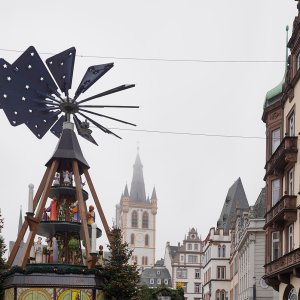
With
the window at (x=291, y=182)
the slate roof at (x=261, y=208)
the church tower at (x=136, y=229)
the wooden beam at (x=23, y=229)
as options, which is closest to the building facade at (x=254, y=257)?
the slate roof at (x=261, y=208)

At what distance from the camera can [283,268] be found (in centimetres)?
3347

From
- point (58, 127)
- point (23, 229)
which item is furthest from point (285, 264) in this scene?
point (58, 127)

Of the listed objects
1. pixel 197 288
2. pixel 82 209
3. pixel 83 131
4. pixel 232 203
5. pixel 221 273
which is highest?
pixel 232 203

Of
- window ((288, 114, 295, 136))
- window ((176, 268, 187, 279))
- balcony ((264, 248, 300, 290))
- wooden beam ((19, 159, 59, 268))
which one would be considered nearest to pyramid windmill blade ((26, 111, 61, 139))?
wooden beam ((19, 159, 59, 268))

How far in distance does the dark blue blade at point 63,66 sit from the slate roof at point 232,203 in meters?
62.4

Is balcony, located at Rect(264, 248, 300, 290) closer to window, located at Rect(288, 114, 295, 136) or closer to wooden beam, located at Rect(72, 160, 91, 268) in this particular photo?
window, located at Rect(288, 114, 295, 136)

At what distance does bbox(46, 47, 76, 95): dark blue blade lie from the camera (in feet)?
109

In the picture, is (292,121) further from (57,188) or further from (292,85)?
(57,188)

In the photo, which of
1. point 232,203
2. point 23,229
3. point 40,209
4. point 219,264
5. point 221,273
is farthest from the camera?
point 232,203

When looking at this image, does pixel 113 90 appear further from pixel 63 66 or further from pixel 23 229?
pixel 23 229

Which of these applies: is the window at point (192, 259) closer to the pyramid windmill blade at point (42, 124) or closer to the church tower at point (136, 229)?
the church tower at point (136, 229)

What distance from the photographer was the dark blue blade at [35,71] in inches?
1288

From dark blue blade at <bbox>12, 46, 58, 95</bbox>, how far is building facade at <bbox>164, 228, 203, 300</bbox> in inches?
4205

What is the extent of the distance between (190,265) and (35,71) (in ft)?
362
